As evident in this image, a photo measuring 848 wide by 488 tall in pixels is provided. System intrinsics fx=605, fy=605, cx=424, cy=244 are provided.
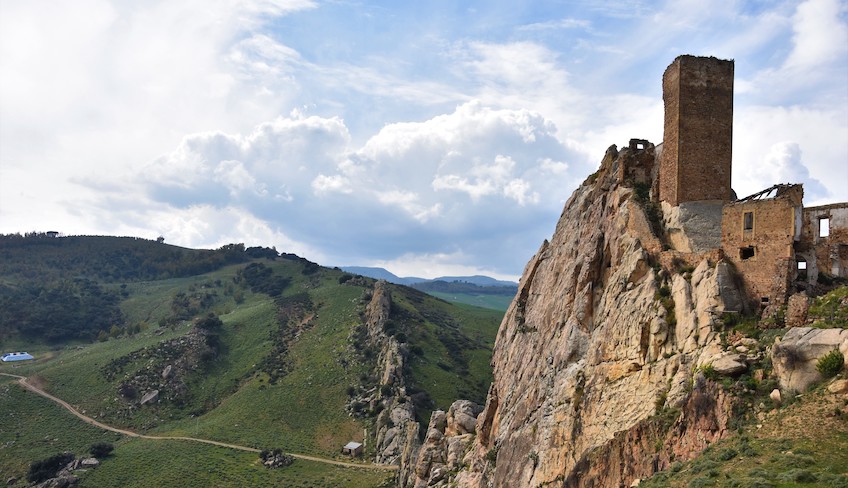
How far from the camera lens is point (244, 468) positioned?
7744cm

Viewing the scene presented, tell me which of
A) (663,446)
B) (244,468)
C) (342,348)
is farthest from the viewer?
(342,348)

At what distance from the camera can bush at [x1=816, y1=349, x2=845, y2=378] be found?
75.9 ft

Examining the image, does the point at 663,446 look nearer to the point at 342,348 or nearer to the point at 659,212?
the point at 659,212

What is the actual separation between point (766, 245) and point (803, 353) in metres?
7.39

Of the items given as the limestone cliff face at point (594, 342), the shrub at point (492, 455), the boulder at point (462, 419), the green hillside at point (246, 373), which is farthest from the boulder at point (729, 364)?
the green hillside at point (246, 373)

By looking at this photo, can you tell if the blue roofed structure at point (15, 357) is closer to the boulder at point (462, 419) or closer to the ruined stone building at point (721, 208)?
the boulder at point (462, 419)

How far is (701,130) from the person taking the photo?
36125 millimetres

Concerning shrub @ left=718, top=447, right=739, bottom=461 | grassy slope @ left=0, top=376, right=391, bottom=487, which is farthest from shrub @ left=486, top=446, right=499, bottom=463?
grassy slope @ left=0, top=376, right=391, bottom=487

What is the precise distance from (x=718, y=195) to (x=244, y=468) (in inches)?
2602

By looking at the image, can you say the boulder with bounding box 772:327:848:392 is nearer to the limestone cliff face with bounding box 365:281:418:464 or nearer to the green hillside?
the limestone cliff face with bounding box 365:281:418:464

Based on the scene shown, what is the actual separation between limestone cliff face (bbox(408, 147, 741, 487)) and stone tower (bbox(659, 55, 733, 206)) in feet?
10.8

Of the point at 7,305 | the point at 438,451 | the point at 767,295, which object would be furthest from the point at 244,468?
the point at 7,305

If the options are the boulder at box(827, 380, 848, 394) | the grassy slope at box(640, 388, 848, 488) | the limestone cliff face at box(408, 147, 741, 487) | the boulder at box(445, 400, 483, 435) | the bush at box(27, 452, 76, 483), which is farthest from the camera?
the bush at box(27, 452, 76, 483)

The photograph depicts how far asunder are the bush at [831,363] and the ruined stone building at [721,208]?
212 inches
